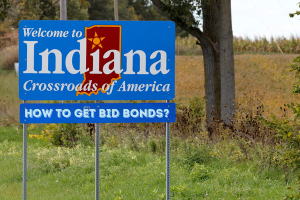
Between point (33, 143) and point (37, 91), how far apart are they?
5760mm

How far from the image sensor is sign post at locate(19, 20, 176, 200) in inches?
157

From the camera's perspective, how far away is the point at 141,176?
216 inches

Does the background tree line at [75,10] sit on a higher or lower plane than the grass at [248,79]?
higher

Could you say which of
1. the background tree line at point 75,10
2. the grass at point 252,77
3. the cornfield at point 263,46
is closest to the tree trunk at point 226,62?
the background tree line at point 75,10

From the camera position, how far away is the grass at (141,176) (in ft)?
15.6

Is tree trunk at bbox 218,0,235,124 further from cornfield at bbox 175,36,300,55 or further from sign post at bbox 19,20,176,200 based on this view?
cornfield at bbox 175,36,300,55

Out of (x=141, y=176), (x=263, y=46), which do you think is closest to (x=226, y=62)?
(x=141, y=176)

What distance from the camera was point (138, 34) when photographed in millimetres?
4094

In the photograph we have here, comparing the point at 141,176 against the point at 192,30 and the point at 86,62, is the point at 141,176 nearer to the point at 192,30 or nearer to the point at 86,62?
the point at 86,62

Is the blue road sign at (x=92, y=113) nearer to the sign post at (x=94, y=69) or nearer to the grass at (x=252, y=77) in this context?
the sign post at (x=94, y=69)

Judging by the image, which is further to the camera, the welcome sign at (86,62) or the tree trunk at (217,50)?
the tree trunk at (217,50)

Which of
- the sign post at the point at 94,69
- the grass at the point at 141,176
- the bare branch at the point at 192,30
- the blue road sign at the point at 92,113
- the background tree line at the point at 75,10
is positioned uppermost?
the background tree line at the point at 75,10

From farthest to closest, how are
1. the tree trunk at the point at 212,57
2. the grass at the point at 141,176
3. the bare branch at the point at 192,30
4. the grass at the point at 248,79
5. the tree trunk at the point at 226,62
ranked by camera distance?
1. the grass at the point at 248,79
2. the tree trunk at the point at 212,57
3. the bare branch at the point at 192,30
4. the tree trunk at the point at 226,62
5. the grass at the point at 141,176

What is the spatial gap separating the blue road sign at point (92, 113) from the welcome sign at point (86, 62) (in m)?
0.13
